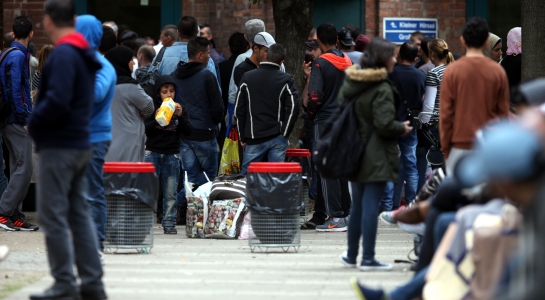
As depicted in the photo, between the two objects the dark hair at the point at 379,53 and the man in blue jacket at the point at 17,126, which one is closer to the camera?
the dark hair at the point at 379,53

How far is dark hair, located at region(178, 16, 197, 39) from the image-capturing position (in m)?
11.6

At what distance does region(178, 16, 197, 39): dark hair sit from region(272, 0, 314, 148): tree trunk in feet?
4.27

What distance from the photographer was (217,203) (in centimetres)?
993

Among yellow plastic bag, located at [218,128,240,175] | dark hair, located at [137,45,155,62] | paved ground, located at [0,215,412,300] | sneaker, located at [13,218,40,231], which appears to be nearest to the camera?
paved ground, located at [0,215,412,300]

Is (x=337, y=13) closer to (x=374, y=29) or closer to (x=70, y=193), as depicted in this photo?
(x=374, y=29)

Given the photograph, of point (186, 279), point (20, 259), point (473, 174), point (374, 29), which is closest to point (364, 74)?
point (186, 279)

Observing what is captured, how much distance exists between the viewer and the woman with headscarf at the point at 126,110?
30.7 ft

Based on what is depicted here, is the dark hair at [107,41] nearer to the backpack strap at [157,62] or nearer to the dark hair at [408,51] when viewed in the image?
the backpack strap at [157,62]

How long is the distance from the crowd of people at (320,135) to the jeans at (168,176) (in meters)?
0.02

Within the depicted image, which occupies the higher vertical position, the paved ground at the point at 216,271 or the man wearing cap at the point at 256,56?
the man wearing cap at the point at 256,56

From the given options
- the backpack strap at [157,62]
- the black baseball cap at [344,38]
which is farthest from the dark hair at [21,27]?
the black baseball cap at [344,38]

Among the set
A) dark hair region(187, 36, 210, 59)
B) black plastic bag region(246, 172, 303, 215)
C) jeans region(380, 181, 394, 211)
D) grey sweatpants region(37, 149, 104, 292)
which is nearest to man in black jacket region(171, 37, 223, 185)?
dark hair region(187, 36, 210, 59)

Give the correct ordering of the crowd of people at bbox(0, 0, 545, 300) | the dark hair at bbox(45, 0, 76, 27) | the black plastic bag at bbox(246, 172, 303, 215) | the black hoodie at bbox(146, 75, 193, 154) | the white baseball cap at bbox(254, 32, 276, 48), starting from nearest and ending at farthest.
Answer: the crowd of people at bbox(0, 0, 545, 300) < the dark hair at bbox(45, 0, 76, 27) < the black plastic bag at bbox(246, 172, 303, 215) < the black hoodie at bbox(146, 75, 193, 154) < the white baseball cap at bbox(254, 32, 276, 48)

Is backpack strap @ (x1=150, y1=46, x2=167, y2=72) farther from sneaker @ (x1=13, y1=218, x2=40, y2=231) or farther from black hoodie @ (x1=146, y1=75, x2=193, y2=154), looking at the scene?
sneaker @ (x1=13, y1=218, x2=40, y2=231)
